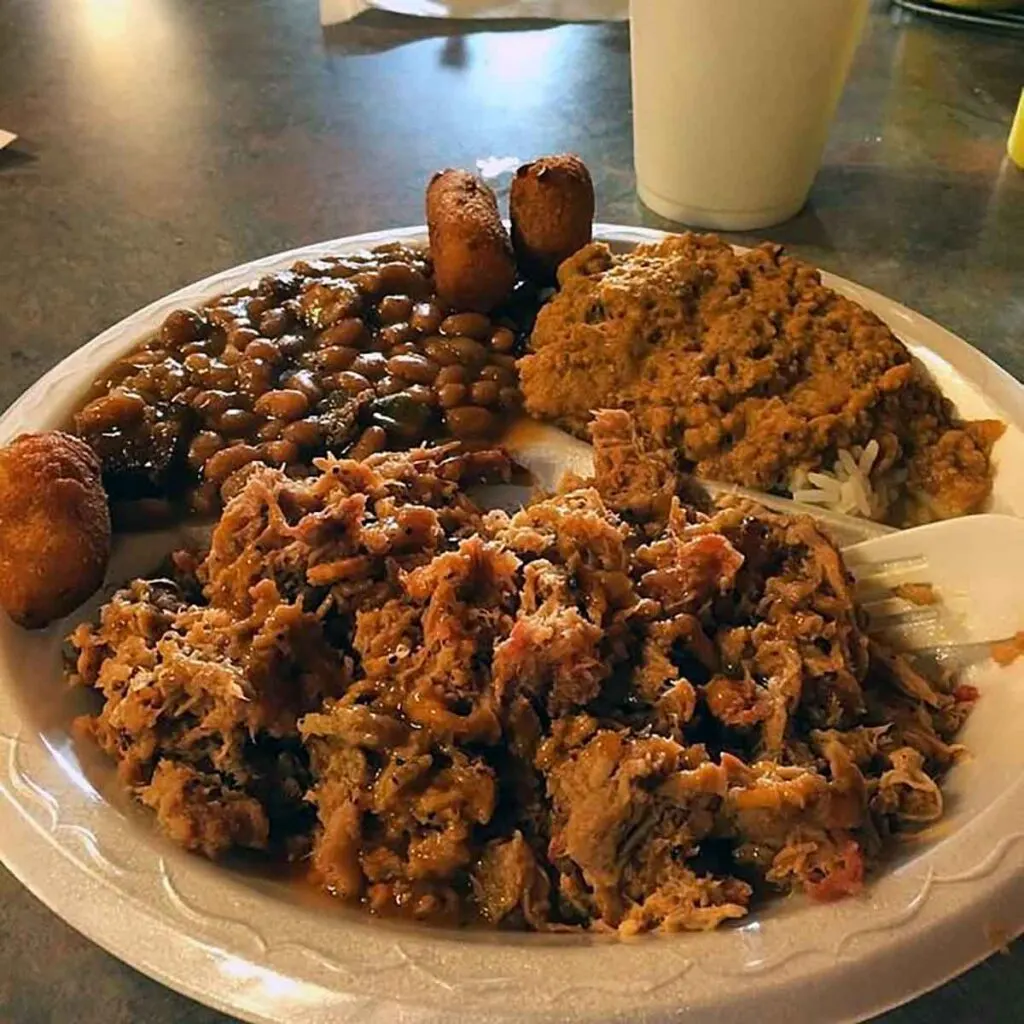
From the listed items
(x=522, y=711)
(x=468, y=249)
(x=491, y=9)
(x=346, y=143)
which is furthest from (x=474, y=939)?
(x=491, y=9)

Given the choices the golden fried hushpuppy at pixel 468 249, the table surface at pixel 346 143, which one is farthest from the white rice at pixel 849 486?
the table surface at pixel 346 143

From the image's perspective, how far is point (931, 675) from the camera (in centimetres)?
160

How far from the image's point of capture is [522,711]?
1.36 m

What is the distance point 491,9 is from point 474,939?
3405 millimetres

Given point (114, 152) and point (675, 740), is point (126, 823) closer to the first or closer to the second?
point (675, 740)

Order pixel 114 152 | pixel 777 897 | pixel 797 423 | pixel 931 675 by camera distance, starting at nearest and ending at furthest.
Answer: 1. pixel 777 897
2. pixel 931 675
3. pixel 797 423
4. pixel 114 152

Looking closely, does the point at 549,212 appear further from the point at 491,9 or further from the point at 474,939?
the point at 491,9

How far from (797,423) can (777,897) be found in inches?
31.4

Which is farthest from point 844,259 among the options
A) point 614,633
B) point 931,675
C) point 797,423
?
point 614,633

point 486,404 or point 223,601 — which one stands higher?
point 223,601

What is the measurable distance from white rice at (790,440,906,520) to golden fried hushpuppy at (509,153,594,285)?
643 mm

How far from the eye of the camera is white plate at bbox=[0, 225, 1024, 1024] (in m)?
1.14

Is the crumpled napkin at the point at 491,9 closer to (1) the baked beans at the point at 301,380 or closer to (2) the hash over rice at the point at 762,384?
(1) the baked beans at the point at 301,380

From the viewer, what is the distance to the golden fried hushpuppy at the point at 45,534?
154cm
